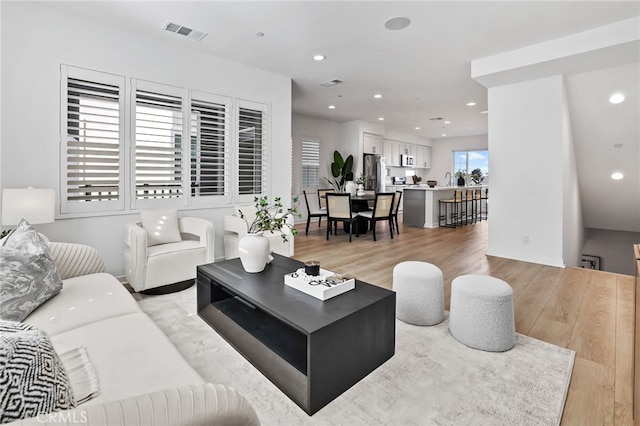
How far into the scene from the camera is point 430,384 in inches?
70.0

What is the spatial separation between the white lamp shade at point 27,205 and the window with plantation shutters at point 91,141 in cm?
67

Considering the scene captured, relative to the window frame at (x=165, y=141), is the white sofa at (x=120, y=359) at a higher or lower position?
lower

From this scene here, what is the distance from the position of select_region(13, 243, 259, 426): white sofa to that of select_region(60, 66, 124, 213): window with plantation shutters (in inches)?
49.2

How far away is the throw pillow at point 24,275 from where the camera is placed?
1554 millimetres

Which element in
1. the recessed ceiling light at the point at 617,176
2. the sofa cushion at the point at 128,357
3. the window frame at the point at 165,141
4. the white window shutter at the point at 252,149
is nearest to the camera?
the sofa cushion at the point at 128,357

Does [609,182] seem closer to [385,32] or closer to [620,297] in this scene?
[620,297]

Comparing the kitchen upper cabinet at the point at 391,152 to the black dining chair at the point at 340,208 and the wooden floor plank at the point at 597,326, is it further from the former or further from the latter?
the wooden floor plank at the point at 597,326

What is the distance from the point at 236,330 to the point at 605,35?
463 centimetres

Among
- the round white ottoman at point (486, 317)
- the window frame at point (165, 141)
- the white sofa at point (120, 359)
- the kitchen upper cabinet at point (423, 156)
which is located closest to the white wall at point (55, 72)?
the window frame at point (165, 141)

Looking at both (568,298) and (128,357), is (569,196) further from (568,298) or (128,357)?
(128,357)

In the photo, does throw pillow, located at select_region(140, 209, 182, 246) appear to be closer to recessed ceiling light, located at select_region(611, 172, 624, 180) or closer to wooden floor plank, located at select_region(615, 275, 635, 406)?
wooden floor plank, located at select_region(615, 275, 635, 406)

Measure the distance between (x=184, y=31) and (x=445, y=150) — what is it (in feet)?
34.5

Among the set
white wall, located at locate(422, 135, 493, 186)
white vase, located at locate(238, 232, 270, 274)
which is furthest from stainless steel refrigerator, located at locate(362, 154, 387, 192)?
white vase, located at locate(238, 232, 270, 274)

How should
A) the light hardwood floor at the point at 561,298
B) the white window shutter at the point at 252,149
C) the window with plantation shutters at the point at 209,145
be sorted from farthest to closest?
1. the white window shutter at the point at 252,149
2. the window with plantation shutters at the point at 209,145
3. the light hardwood floor at the point at 561,298
